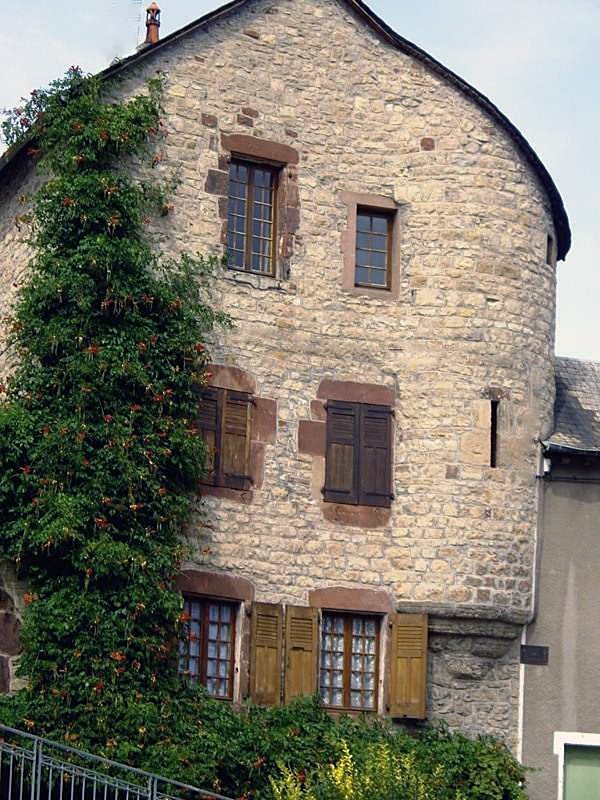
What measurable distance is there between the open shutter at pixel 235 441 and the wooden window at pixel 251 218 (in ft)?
5.76

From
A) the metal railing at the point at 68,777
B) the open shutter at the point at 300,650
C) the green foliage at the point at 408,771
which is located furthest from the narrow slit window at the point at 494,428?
the metal railing at the point at 68,777

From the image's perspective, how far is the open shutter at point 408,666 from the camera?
25.4 metres

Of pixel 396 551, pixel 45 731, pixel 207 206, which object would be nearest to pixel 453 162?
pixel 207 206

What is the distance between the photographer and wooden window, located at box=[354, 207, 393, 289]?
1058 inches

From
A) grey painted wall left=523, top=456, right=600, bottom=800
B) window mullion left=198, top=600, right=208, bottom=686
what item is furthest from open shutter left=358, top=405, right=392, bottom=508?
window mullion left=198, top=600, right=208, bottom=686

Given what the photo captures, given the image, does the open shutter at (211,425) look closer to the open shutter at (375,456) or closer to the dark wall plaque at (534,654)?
the open shutter at (375,456)

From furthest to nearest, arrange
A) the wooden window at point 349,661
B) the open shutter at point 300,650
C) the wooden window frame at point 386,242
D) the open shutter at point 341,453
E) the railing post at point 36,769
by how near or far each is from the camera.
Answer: the wooden window frame at point 386,242 < the open shutter at point 341,453 < the wooden window at point 349,661 < the open shutter at point 300,650 < the railing post at point 36,769

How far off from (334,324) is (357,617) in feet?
12.2

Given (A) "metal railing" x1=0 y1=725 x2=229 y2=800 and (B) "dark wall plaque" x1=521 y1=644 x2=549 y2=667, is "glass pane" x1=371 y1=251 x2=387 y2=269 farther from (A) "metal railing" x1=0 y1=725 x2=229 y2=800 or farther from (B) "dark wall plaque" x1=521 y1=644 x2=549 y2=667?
(A) "metal railing" x1=0 y1=725 x2=229 y2=800

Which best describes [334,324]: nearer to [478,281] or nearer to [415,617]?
[478,281]

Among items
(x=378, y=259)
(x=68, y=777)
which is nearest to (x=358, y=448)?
(x=378, y=259)

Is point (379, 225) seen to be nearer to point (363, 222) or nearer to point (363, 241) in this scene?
point (363, 222)

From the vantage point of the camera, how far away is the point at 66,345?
2444cm

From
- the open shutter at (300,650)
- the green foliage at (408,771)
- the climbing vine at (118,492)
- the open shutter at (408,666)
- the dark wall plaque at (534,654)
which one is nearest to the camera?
the green foliage at (408,771)
